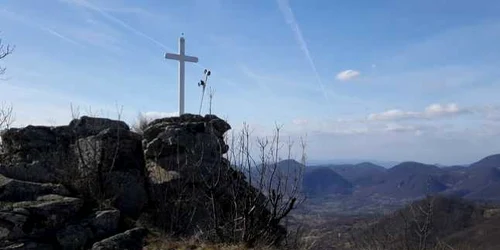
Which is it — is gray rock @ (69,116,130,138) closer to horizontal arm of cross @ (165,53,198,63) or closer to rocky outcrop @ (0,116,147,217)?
rocky outcrop @ (0,116,147,217)

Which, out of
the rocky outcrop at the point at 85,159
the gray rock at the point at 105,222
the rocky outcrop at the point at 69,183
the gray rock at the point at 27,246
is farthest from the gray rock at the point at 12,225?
the rocky outcrop at the point at 85,159

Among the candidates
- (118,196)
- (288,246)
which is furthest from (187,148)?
(288,246)

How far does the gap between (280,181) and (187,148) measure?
3972mm

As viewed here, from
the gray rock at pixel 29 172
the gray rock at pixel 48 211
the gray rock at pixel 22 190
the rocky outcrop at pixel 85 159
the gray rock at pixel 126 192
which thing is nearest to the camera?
the gray rock at pixel 48 211

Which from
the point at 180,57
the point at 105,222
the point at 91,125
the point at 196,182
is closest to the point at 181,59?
the point at 180,57

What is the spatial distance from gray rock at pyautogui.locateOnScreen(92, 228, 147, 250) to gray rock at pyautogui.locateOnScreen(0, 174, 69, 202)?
2.37m

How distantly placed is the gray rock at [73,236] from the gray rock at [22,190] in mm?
1385

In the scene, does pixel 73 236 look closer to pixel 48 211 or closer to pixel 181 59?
pixel 48 211

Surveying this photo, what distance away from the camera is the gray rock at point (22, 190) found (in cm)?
1127

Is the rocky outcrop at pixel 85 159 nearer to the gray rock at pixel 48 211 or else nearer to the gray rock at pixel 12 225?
the gray rock at pixel 48 211

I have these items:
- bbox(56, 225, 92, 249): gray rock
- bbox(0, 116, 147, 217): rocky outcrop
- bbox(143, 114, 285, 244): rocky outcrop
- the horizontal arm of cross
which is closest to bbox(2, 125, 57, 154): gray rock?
bbox(0, 116, 147, 217): rocky outcrop

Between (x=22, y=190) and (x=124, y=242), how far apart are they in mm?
3020

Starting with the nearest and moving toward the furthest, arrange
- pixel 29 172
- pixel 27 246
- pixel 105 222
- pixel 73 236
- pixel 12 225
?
1. pixel 27 246
2. pixel 12 225
3. pixel 73 236
4. pixel 105 222
5. pixel 29 172

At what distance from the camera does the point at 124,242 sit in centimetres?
1030
